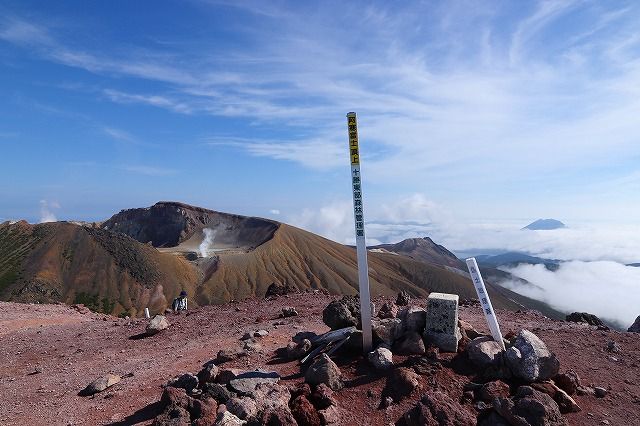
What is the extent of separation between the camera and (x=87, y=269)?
316 ft

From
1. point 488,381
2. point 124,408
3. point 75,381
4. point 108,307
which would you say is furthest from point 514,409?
point 108,307

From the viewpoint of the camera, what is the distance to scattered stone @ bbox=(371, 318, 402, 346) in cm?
1119

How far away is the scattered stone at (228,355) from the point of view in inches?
469

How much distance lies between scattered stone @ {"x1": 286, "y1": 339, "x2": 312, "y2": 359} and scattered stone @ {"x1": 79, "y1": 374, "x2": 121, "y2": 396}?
14.2 feet

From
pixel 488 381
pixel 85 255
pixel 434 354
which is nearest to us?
pixel 488 381

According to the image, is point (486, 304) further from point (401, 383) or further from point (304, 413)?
point (304, 413)

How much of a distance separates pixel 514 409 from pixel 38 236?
114m

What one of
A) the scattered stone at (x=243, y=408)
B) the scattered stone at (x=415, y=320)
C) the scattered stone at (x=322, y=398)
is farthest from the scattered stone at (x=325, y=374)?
the scattered stone at (x=415, y=320)

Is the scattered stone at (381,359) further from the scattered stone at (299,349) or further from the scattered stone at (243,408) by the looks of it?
the scattered stone at (243,408)

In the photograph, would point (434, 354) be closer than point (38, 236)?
Yes

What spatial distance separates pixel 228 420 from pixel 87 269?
10001 cm

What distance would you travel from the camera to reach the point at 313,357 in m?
11.3

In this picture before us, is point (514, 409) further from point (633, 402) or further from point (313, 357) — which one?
point (313, 357)

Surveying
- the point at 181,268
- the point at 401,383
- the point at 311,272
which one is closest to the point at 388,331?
the point at 401,383
